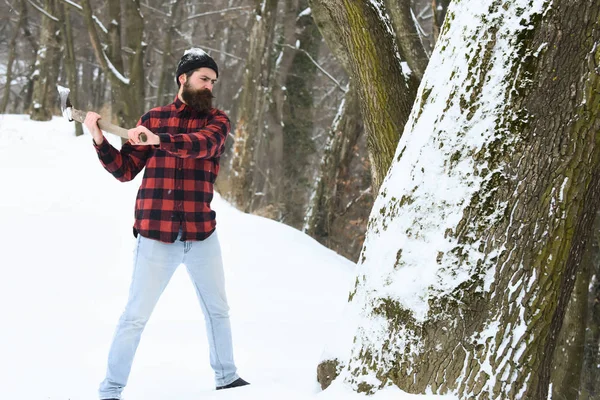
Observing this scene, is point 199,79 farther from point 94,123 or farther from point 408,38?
point 408,38

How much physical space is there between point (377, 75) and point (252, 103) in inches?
269

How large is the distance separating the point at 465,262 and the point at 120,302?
3894 mm

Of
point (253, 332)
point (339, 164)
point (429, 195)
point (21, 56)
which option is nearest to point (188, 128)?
point (429, 195)

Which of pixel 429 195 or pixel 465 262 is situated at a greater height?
pixel 429 195

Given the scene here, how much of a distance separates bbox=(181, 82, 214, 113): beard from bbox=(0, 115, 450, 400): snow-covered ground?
1458 millimetres

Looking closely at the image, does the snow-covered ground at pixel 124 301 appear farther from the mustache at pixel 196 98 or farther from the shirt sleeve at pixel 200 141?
the mustache at pixel 196 98

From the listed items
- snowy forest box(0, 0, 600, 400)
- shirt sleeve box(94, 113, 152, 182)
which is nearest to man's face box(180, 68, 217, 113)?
shirt sleeve box(94, 113, 152, 182)

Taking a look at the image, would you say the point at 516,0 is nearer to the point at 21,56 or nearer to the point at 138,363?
the point at 138,363

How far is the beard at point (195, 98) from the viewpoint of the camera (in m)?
3.32

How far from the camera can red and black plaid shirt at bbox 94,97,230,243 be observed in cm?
316

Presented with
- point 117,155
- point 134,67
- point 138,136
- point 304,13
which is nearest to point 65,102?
point 117,155

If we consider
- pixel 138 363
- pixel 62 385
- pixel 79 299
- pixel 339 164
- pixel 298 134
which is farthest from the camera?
pixel 298 134

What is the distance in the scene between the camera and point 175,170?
3232mm

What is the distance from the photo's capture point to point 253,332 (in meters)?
4.89
